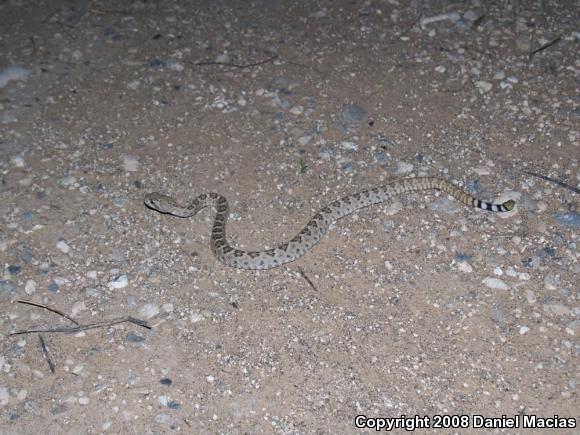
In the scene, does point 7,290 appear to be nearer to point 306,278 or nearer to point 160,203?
point 160,203

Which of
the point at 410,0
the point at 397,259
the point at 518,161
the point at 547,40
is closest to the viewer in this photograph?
the point at 397,259

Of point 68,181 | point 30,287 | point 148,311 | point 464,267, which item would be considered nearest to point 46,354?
point 30,287

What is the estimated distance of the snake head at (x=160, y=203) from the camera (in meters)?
8.88

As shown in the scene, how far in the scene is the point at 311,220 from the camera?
28.7 ft

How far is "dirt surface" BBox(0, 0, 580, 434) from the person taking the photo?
23.1 feet

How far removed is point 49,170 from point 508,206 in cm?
647

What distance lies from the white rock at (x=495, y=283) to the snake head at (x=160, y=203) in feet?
13.7

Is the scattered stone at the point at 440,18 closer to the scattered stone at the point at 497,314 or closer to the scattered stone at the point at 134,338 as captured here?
the scattered stone at the point at 497,314

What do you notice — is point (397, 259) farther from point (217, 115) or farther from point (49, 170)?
point (49, 170)

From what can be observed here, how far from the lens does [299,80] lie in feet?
36.4

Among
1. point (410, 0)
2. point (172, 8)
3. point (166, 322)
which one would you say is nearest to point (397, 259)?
point (166, 322)

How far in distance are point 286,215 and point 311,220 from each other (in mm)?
479

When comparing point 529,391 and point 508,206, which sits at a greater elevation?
point 508,206

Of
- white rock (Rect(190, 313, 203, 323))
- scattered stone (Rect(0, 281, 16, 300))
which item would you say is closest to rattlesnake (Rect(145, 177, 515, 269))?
white rock (Rect(190, 313, 203, 323))
